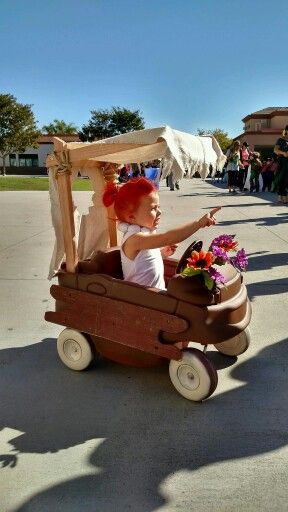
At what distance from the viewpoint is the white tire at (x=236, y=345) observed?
3.10m

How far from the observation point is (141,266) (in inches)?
112

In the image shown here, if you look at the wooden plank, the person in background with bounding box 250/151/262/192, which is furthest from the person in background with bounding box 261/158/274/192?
the wooden plank

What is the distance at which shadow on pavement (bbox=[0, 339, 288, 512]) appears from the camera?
76.5 inches

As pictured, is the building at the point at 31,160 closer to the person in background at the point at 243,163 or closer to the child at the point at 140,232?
the person in background at the point at 243,163

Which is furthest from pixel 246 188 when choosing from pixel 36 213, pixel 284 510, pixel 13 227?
pixel 284 510

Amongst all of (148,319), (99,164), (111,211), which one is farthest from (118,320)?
(99,164)

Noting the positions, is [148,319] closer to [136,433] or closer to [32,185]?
[136,433]

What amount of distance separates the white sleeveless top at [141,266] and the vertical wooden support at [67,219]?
1.08 ft

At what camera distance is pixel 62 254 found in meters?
3.14

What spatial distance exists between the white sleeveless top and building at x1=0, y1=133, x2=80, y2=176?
63.9 metres

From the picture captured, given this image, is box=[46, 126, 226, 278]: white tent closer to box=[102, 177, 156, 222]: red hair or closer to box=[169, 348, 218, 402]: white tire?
box=[102, 177, 156, 222]: red hair

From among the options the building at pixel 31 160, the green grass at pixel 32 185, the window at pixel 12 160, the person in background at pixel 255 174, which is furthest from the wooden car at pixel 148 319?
the window at pixel 12 160

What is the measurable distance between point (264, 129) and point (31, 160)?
119 ft

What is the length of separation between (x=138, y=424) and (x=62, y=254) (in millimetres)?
1309
